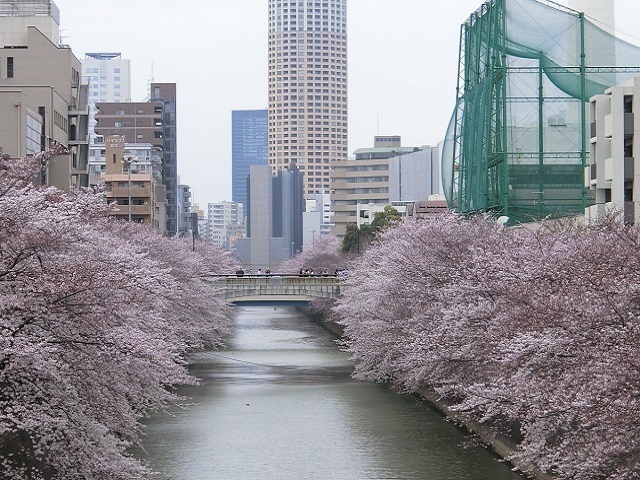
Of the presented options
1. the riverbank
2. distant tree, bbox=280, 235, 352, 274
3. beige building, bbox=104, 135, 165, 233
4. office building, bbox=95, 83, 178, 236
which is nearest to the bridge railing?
distant tree, bbox=280, 235, 352, 274

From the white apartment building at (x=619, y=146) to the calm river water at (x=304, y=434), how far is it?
9.88 metres

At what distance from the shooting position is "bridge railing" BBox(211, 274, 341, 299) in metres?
75.4

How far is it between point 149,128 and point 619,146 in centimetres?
11574

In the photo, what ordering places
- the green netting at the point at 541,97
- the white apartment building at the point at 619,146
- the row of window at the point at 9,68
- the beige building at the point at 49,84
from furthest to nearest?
the row of window at the point at 9,68 < the beige building at the point at 49,84 < the green netting at the point at 541,97 < the white apartment building at the point at 619,146

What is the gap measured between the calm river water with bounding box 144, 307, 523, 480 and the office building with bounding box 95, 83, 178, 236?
10270cm

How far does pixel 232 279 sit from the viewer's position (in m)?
78.3

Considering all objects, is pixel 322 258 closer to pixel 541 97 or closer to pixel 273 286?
pixel 273 286

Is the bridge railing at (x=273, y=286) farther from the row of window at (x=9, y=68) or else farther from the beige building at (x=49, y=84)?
the row of window at (x=9, y=68)

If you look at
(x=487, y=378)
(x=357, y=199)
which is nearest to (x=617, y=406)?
(x=487, y=378)

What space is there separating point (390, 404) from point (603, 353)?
23280 millimetres

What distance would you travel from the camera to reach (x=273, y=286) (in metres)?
76.1

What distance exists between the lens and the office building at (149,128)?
152750 mm

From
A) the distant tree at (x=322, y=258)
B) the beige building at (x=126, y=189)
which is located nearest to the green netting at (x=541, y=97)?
the distant tree at (x=322, y=258)

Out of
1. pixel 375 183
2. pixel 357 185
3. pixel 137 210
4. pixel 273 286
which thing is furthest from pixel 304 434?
pixel 375 183
